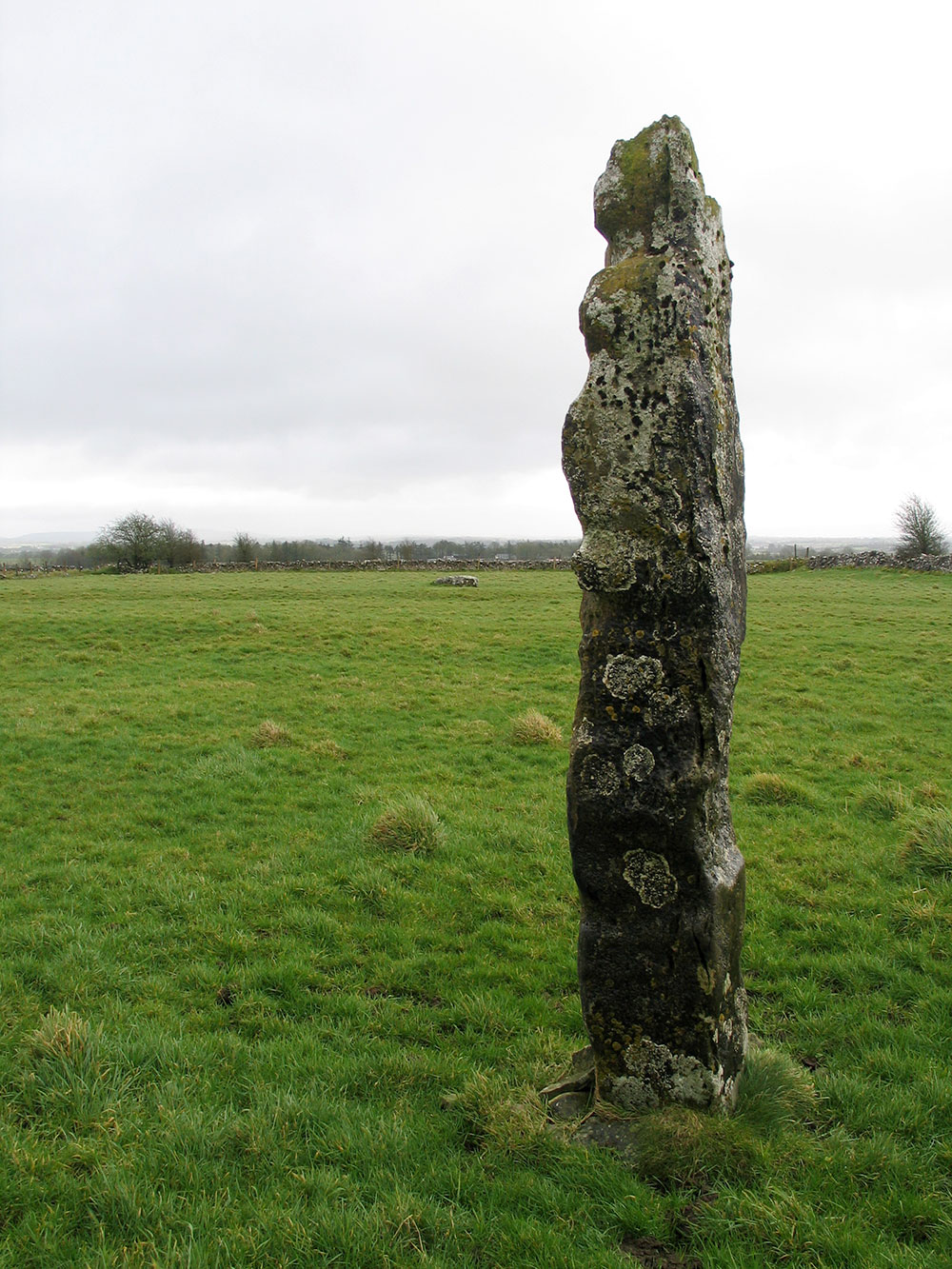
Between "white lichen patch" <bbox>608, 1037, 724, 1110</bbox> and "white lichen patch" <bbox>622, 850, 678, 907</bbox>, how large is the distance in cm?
83

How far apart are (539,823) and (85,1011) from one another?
221 inches

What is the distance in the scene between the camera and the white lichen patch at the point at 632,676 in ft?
14.6

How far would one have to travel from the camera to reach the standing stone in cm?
442

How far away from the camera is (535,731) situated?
553 inches

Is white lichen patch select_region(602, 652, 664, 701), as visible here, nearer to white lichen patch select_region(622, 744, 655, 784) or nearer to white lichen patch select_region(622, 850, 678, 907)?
white lichen patch select_region(622, 744, 655, 784)

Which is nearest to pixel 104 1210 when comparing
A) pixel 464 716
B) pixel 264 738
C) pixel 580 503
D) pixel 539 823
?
pixel 580 503

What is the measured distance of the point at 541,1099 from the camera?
187 inches

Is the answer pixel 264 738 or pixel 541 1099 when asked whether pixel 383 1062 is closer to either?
pixel 541 1099

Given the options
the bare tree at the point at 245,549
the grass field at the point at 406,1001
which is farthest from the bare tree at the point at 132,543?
the grass field at the point at 406,1001

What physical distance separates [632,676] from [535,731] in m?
9.68

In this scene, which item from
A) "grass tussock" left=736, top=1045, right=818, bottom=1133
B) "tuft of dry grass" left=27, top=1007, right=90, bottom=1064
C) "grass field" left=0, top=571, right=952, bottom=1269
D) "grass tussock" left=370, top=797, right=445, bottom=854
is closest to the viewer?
"grass field" left=0, top=571, right=952, bottom=1269

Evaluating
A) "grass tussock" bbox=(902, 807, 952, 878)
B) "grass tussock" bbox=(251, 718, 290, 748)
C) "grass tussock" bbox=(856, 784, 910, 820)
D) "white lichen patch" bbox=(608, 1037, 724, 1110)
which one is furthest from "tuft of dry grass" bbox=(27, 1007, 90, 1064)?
"grass tussock" bbox=(856, 784, 910, 820)

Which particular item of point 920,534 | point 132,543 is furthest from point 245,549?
point 920,534

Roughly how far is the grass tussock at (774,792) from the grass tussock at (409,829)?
450 cm
